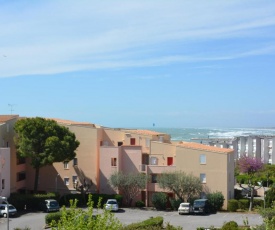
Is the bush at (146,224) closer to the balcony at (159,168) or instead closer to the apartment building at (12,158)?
the balcony at (159,168)

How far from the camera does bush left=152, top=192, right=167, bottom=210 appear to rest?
58.7 meters

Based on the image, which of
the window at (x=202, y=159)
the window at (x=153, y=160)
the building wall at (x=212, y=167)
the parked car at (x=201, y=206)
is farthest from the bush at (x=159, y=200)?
the window at (x=202, y=159)

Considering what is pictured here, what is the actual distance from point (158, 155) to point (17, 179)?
16.5m

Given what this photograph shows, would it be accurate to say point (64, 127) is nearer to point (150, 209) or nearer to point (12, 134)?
point (12, 134)

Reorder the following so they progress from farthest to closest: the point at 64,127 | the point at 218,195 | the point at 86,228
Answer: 1. the point at 64,127
2. the point at 218,195
3. the point at 86,228

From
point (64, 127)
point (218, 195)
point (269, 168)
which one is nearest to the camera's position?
point (218, 195)

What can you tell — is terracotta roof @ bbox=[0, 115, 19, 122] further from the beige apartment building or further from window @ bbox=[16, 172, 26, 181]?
window @ bbox=[16, 172, 26, 181]

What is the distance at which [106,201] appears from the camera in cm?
5984

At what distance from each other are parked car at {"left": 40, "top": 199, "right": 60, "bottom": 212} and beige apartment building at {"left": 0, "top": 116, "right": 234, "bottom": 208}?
24.6ft

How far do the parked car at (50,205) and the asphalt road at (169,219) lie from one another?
95 centimetres

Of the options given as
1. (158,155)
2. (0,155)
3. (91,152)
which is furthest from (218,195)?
(0,155)

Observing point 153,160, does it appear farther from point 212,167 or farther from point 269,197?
point 269,197

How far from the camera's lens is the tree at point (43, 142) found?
5922cm

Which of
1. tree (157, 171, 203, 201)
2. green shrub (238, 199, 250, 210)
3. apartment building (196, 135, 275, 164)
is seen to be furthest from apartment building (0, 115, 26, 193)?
apartment building (196, 135, 275, 164)
